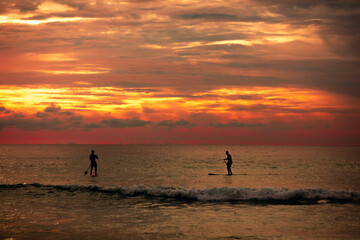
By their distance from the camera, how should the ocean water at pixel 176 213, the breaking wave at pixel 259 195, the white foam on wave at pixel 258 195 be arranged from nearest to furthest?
1. the ocean water at pixel 176 213
2. the breaking wave at pixel 259 195
3. the white foam on wave at pixel 258 195

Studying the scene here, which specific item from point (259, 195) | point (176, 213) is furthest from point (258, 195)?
point (176, 213)

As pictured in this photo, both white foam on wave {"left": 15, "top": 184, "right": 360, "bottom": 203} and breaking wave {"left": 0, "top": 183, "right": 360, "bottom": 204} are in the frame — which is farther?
white foam on wave {"left": 15, "top": 184, "right": 360, "bottom": 203}

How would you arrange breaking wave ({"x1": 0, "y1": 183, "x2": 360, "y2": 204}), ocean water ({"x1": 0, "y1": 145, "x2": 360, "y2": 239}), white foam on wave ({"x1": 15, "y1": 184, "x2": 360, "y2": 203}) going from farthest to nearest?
white foam on wave ({"x1": 15, "y1": 184, "x2": 360, "y2": 203})
breaking wave ({"x1": 0, "y1": 183, "x2": 360, "y2": 204})
ocean water ({"x1": 0, "y1": 145, "x2": 360, "y2": 239})

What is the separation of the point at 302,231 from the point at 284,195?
23.5ft

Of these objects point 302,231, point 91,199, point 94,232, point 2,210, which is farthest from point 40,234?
point 302,231

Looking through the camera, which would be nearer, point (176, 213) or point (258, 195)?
point (176, 213)

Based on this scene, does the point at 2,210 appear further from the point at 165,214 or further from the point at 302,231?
the point at 302,231

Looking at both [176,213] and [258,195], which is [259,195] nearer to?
[258,195]

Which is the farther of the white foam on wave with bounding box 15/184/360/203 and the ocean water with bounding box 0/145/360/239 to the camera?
the white foam on wave with bounding box 15/184/360/203

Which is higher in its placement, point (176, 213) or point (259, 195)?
point (259, 195)

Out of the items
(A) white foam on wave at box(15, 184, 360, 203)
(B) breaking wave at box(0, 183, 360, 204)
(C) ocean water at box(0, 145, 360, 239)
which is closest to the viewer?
(C) ocean water at box(0, 145, 360, 239)

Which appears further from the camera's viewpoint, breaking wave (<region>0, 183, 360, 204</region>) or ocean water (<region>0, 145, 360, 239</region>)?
breaking wave (<region>0, 183, 360, 204</region>)

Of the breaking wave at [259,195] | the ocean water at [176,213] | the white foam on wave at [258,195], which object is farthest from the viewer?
the white foam on wave at [258,195]

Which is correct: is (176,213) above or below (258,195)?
below
